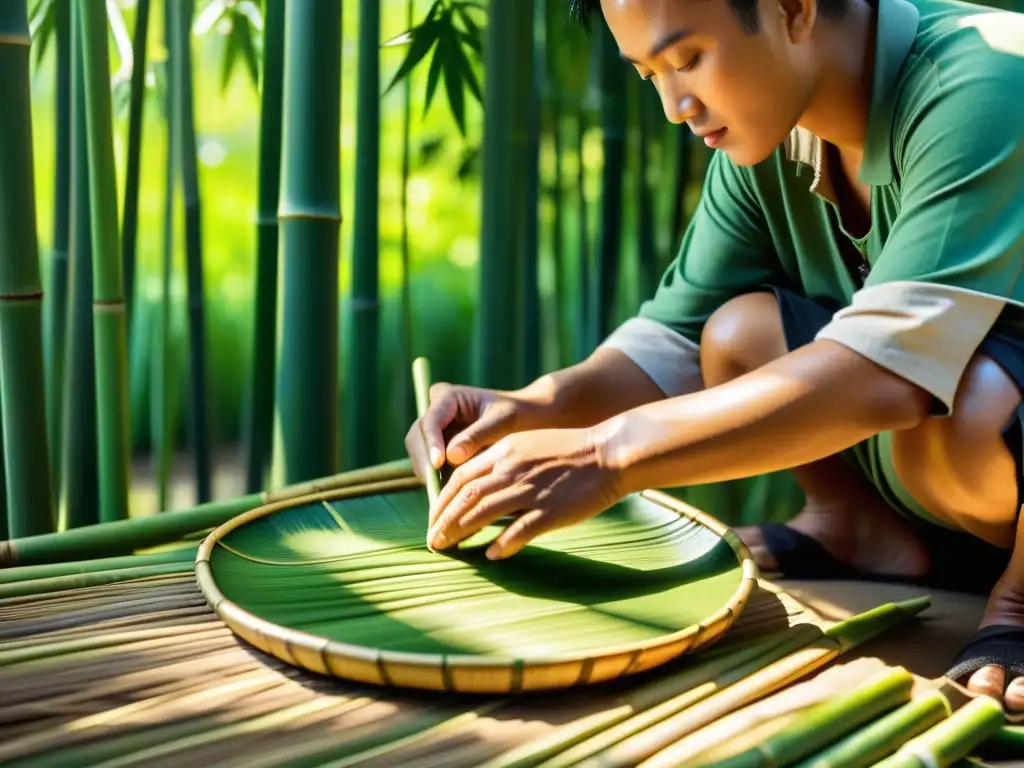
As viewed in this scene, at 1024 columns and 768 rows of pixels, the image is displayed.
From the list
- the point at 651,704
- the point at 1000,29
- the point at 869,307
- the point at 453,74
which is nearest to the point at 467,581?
the point at 651,704

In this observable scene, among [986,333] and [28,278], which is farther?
[28,278]

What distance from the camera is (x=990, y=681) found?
41.6 inches

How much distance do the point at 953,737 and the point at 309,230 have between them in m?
0.95

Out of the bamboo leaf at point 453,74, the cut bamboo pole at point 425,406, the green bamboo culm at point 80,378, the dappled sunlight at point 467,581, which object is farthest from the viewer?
the bamboo leaf at point 453,74

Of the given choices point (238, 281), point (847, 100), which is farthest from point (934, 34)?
point (238, 281)

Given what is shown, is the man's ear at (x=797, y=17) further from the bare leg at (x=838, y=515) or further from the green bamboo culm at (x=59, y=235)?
the green bamboo culm at (x=59, y=235)

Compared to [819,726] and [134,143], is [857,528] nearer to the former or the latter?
[819,726]

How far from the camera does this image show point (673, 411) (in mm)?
1079

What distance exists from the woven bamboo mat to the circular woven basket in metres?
0.03

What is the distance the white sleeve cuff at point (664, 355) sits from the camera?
153cm

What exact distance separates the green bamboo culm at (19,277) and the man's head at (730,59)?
2.32 feet

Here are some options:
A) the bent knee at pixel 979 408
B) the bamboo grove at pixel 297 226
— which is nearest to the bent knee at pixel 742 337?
the bent knee at pixel 979 408

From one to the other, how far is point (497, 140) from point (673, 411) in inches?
30.9

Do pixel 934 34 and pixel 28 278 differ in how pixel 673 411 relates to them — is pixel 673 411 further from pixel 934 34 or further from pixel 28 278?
pixel 28 278
